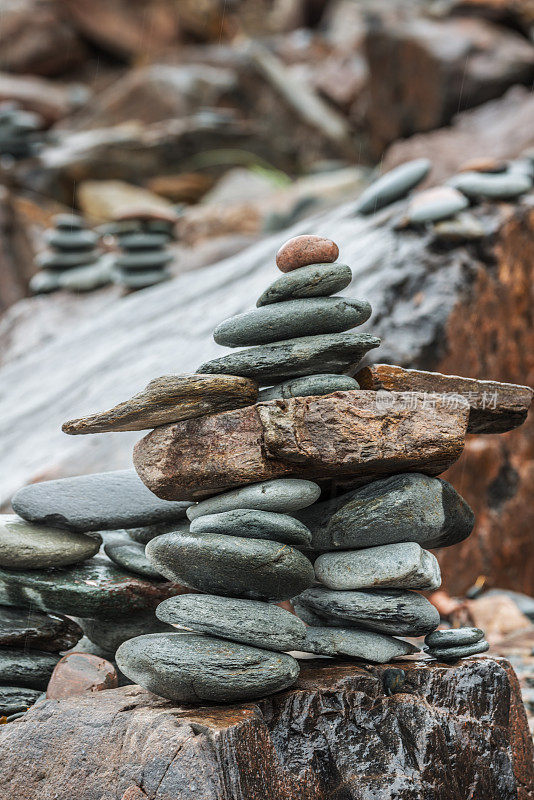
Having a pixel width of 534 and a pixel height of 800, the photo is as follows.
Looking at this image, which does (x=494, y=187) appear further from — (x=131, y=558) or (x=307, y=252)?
(x=131, y=558)

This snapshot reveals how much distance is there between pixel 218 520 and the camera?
2.82 meters

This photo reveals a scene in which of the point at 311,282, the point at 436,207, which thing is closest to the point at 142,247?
the point at 436,207

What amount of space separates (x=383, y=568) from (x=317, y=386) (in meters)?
0.70

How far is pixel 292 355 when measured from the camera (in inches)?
115

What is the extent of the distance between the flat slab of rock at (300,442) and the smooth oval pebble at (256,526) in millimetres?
130

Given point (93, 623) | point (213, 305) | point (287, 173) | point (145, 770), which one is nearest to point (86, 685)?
point (93, 623)

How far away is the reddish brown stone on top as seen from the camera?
122 inches

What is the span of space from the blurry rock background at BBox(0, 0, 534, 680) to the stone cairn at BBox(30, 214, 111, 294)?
204 millimetres

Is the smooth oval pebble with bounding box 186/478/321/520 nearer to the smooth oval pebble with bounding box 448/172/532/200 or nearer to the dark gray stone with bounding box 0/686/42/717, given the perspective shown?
the dark gray stone with bounding box 0/686/42/717

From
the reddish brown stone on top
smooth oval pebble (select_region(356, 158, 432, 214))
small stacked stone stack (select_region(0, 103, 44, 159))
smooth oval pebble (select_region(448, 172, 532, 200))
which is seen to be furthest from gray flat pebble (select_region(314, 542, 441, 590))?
small stacked stone stack (select_region(0, 103, 44, 159))

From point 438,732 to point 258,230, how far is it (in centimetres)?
956

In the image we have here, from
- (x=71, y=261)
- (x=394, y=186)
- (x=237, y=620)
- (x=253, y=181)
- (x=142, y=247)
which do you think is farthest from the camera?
(x=253, y=181)

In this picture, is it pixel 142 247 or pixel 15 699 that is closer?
pixel 15 699

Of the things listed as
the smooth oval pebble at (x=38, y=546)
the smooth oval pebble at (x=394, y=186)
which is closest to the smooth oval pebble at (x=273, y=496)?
the smooth oval pebble at (x=38, y=546)
